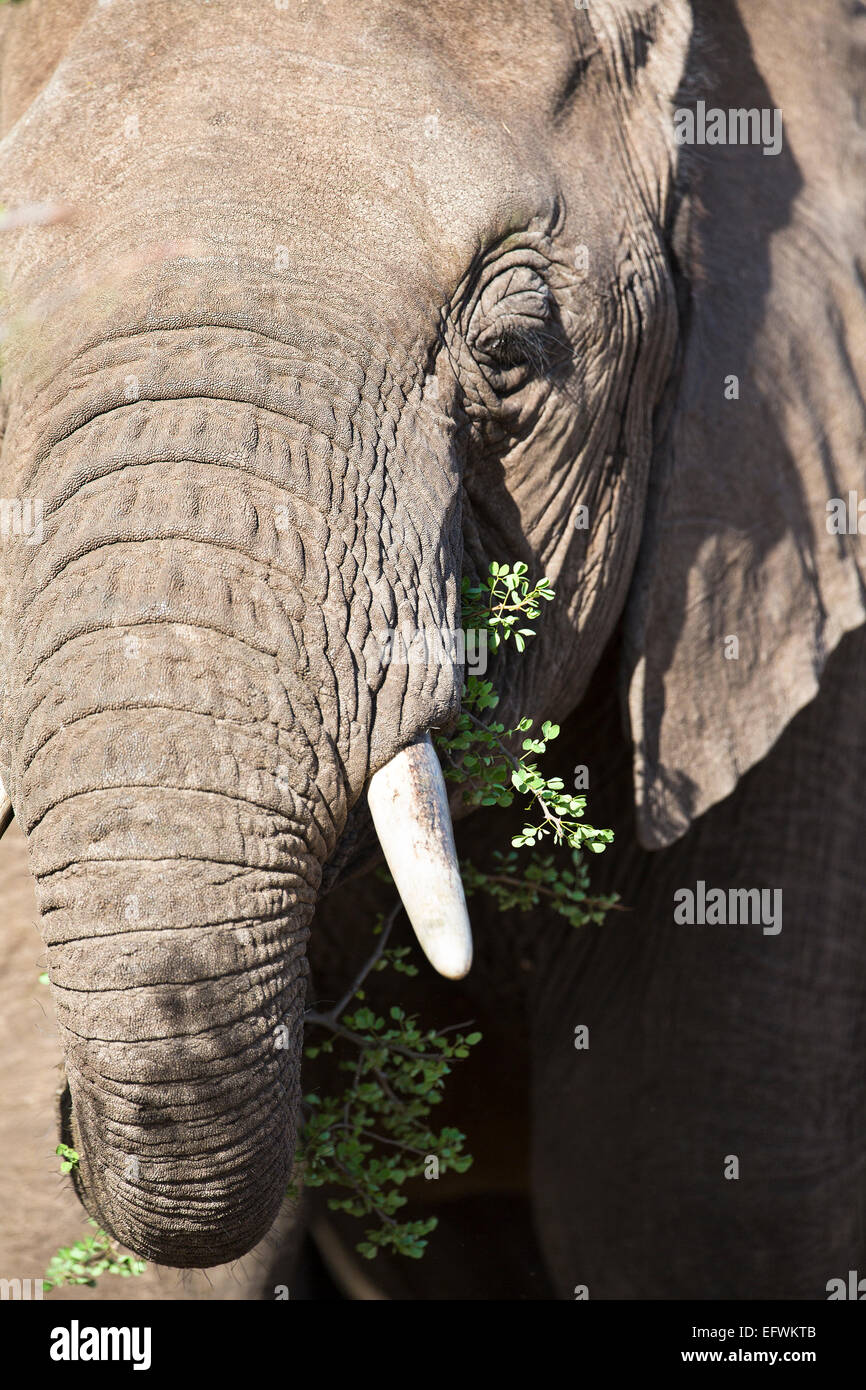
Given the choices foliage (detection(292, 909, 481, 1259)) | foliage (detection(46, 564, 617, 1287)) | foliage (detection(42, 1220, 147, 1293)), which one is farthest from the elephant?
foliage (detection(292, 909, 481, 1259))

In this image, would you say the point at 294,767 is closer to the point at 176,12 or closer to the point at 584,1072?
the point at 176,12

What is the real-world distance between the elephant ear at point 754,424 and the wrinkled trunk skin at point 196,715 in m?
0.96

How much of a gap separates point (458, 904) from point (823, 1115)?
7.06 feet

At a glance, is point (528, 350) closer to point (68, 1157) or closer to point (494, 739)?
point (494, 739)

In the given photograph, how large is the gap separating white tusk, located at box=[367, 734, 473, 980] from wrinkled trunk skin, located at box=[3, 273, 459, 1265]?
41 millimetres

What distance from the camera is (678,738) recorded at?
10.7ft

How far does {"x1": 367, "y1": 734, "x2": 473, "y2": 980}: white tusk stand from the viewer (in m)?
2.17

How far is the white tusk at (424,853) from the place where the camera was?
2170 millimetres

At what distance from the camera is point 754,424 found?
3258mm
